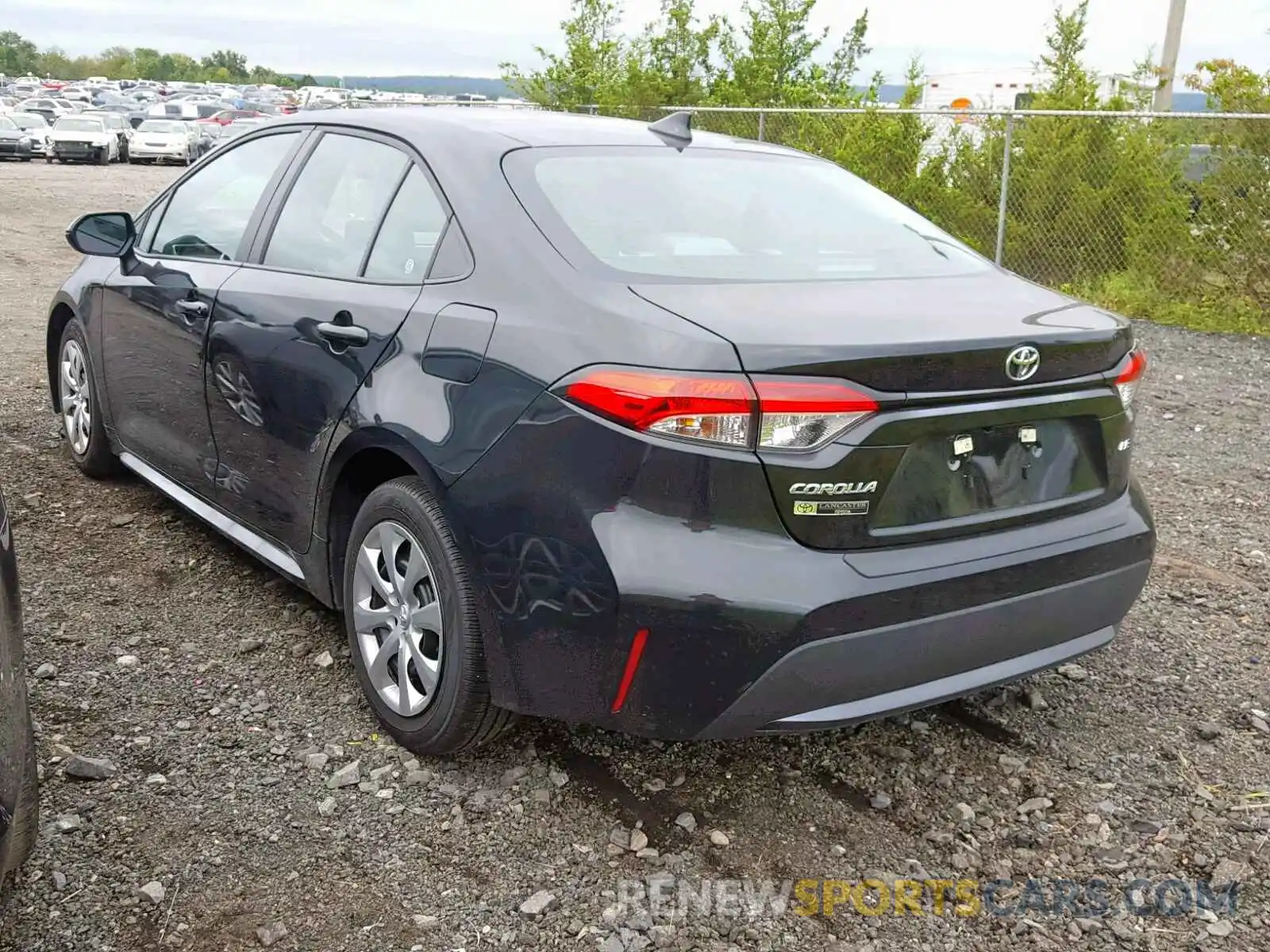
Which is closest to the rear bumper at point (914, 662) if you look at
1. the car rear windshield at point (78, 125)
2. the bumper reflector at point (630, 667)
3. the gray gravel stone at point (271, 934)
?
the bumper reflector at point (630, 667)

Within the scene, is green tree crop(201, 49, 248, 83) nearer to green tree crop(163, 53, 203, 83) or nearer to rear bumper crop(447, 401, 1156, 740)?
green tree crop(163, 53, 203, 83)

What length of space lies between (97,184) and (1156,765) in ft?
93.1

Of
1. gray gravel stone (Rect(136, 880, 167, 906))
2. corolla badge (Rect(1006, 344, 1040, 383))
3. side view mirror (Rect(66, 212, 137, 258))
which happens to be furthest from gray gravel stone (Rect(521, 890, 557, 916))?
side view mirror (Rect(66, 212, 137, 258))

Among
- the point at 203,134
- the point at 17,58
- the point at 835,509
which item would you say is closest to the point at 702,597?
the point at 835,509

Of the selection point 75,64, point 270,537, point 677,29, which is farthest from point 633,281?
point 75,64

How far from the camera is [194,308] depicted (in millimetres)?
4004

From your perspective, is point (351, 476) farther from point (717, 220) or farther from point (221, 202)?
point (221, 202)

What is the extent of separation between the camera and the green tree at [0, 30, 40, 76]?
127 meters

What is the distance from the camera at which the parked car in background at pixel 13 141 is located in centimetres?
3444

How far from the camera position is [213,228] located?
420cm

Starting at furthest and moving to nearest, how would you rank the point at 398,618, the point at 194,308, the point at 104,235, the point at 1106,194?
the point at 1106,194, the point at 104,235, the point at 194,308, the point at 398,618

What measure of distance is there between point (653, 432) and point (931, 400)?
60 cm

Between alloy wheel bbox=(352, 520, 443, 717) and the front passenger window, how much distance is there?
1358mm

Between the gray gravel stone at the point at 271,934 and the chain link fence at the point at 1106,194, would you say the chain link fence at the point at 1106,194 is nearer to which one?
the chain link fence at the point at 1106,194
